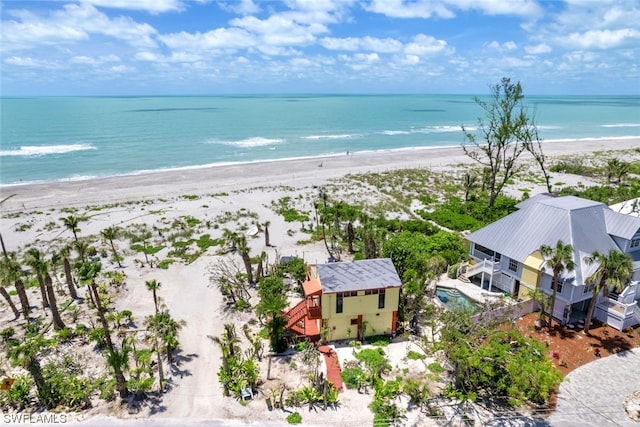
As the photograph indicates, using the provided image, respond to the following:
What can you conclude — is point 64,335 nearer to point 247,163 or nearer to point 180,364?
point 180,364

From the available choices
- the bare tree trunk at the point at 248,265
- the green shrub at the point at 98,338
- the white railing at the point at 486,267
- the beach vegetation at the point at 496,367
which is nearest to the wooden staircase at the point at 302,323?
the bare tree trunk at the point at 248,265

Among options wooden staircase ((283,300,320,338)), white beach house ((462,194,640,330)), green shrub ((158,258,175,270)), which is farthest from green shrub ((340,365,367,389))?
green shrub ((158,258,175,270))

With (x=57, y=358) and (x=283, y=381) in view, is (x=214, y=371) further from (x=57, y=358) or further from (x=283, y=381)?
(x=57, y=358)

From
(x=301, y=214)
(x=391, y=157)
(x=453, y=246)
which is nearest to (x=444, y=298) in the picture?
(x=453, y=246)

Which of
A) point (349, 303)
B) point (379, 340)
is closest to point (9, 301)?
point (349, 303)

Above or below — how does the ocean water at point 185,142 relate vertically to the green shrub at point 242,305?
above

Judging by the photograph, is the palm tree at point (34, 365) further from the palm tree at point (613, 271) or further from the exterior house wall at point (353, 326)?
the palm tree at point (613, 271)

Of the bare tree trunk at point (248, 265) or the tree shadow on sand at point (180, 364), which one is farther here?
the bare tree trunk at point (248, 265)
